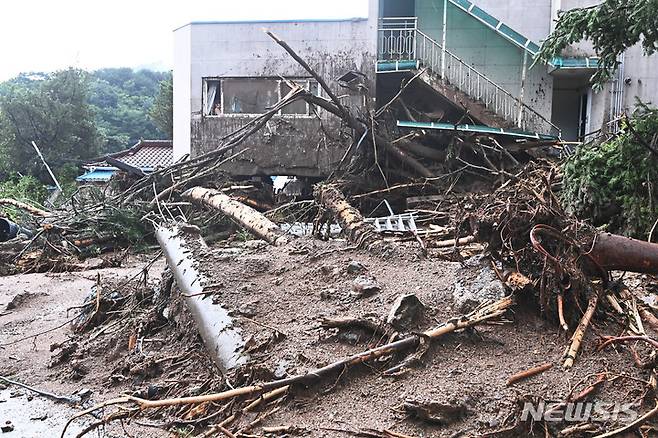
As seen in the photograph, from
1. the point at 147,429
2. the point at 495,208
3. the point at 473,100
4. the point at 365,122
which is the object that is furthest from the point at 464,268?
the point at 473,100

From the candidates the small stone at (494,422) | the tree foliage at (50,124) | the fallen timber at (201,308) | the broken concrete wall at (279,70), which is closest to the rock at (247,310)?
the fallen timber at (201,308)

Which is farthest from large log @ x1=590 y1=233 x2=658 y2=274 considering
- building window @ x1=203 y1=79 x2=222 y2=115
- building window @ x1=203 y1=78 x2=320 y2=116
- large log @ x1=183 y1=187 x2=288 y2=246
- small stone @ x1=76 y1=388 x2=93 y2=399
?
building window @ x1=203 y1=79 x2=222 y2=115

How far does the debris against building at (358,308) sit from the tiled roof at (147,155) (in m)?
7.34

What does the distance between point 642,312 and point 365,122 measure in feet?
25.0

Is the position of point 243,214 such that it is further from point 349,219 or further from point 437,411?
point 437,411

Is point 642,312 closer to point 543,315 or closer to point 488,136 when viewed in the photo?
point 543,315

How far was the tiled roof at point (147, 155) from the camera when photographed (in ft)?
62.2

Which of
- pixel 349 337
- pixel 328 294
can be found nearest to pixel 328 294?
pixel 328 294

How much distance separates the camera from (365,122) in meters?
11.0

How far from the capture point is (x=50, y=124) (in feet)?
70.3

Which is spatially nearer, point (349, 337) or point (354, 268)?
point (349, 337)

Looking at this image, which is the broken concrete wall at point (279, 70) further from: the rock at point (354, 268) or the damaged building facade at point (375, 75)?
the rock at point (354, 268)

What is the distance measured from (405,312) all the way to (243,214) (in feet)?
16.0

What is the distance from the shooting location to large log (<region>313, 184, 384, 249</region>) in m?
5.62
